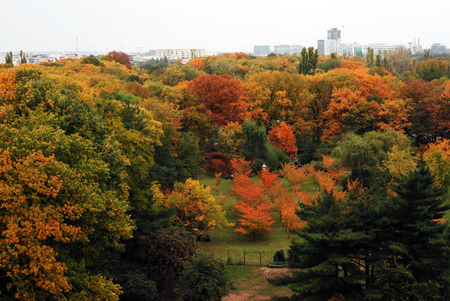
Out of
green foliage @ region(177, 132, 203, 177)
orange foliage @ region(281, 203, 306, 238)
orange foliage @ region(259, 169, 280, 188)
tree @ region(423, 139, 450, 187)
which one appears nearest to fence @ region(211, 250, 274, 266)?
orange foliage @ region(281, 203, 306, 238)

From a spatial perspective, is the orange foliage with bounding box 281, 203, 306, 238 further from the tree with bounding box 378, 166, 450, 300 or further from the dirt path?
the tree with bounding box 378, 166, 450, 300

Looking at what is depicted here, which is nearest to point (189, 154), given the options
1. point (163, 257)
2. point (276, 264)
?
point (276, 264)

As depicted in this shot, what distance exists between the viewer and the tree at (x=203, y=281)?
16.9m

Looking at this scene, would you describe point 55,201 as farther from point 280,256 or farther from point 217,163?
point 217,163

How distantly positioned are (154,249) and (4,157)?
7.47 m

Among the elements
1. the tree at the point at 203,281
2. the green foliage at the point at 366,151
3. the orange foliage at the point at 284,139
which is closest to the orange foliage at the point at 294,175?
the green foliage at the point at 366,151

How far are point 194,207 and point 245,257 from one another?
143 inches

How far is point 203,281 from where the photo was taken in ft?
55.9

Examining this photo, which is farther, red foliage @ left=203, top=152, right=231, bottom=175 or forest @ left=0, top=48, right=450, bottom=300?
red foliage @ left=203, top=152, right=231, bottom=175

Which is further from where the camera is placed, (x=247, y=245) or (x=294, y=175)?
(x=294, y=175)

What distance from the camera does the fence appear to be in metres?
22.9

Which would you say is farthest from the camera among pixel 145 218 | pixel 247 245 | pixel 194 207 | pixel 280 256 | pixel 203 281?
pixel 247 245

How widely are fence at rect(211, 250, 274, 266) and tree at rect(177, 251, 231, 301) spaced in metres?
5.21

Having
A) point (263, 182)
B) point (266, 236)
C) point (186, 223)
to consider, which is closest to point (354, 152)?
point (263, 182)
